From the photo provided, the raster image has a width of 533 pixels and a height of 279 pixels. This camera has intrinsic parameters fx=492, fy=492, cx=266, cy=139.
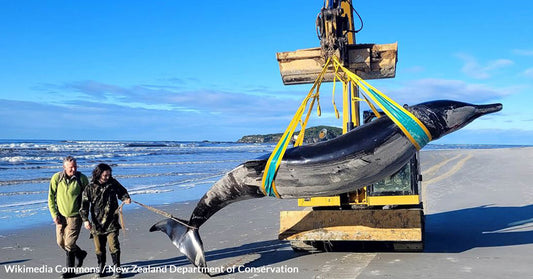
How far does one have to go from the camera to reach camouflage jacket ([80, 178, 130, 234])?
7.04 metres

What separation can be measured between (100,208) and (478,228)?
7.30 metres

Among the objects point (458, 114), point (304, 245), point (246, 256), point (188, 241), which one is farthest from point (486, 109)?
point (246, 256)

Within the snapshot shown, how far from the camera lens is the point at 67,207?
23.6 feet

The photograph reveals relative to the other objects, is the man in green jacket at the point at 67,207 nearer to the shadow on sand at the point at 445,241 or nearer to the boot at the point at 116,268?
the boot at the point at 116,268

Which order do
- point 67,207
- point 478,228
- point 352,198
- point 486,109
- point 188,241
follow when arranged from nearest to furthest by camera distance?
point 486,109, point 188,241, point 67,207, point 352,198, point 478,228

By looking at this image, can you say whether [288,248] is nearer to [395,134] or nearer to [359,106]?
[359,106]

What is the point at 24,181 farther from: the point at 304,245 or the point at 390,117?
the point at 390,117

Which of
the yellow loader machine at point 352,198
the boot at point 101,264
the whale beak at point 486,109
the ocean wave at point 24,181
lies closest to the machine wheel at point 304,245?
the yellow loader machine at point 352,198

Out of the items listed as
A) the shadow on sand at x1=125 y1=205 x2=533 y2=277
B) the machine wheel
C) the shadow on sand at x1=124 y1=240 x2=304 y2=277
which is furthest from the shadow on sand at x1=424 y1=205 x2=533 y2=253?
the shadow on sand at x1=124 y1=240 x2=304 y2=277

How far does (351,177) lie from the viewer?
5652 mm

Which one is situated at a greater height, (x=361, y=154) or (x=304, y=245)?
(x=361, y=154)

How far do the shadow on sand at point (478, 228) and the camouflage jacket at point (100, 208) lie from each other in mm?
4982

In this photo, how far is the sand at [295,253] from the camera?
698 cm

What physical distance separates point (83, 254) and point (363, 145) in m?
4.63
